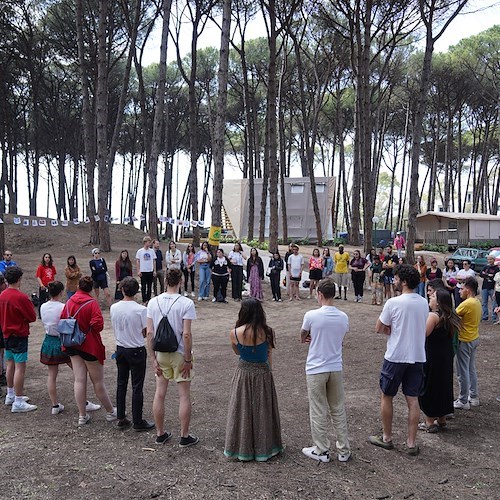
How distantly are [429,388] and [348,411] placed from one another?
0.88 meters

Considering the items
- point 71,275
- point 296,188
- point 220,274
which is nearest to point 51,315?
point 71,275

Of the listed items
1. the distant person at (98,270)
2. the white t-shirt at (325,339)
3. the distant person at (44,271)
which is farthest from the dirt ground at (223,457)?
the distant person at (98,270)

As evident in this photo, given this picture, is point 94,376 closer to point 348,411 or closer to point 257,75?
point 348,411

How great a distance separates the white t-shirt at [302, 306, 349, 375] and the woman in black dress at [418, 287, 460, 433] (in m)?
1.14

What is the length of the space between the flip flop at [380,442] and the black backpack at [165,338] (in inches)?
72.0

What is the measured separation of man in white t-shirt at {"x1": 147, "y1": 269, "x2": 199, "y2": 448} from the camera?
12.9 feet

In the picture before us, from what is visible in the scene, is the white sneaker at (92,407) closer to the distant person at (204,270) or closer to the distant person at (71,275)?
the distant person at (71,275)

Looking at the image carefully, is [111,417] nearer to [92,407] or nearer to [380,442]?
[92,407]

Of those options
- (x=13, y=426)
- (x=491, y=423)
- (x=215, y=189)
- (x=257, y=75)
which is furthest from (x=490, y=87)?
(x=13, y=426)

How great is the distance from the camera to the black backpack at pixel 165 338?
3885 millimetres

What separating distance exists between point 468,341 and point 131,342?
3.32 meters

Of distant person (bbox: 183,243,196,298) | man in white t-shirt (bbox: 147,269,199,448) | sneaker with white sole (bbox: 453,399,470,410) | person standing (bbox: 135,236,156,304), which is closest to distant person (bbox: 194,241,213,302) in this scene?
distant person (bbox: 183,243,196,298)

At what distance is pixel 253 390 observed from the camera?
375cm

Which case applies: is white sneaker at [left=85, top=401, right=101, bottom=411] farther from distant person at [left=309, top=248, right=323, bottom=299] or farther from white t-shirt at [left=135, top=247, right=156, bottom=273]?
distant person at [left=309, top=248, right=323, bottom=299]
